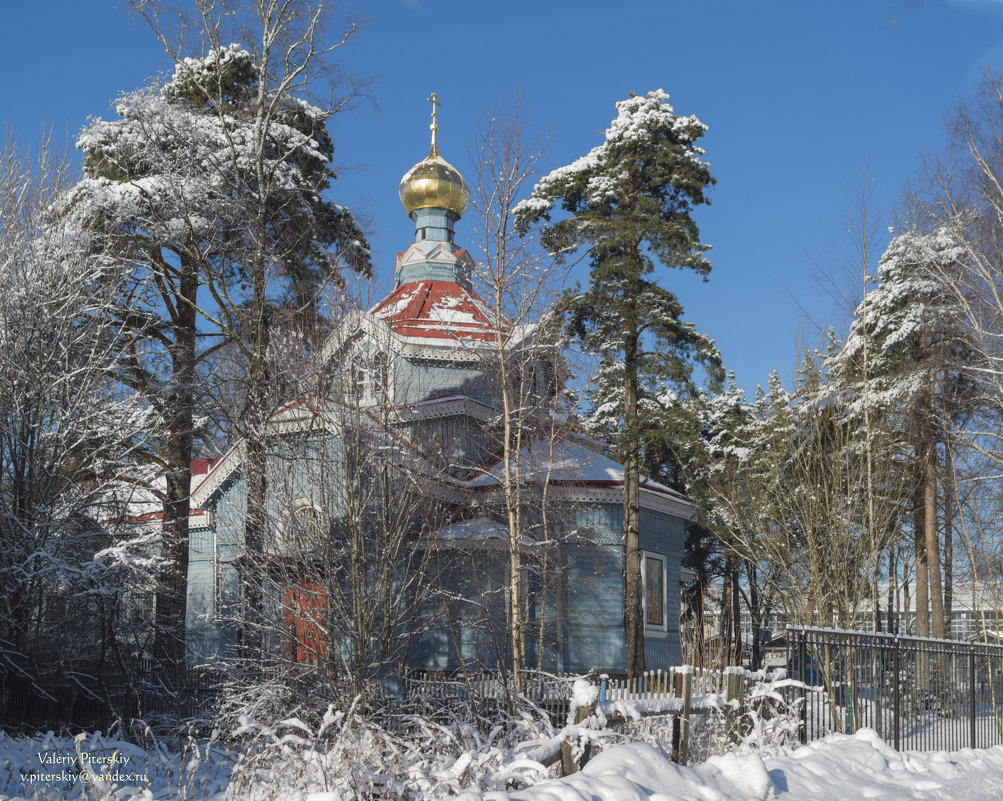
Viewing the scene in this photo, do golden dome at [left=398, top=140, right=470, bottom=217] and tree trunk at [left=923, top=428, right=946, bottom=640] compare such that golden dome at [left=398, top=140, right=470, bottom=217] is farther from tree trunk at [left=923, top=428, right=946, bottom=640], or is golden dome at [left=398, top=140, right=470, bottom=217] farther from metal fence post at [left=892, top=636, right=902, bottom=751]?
metal fence post at [left=892, top=636, right=902, bottom=751]

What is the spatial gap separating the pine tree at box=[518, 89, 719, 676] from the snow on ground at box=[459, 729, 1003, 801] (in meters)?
10.4

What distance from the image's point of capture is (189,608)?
22.9 meters

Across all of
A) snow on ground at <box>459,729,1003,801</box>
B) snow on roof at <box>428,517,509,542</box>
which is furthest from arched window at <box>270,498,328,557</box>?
snow on ground at <box>459,729,1003,801</box>

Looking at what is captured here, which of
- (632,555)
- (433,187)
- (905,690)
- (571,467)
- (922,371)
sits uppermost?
(433,187)

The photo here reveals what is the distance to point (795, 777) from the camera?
7.66m

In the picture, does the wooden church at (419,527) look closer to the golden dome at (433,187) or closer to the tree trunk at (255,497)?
the tree trunk at (255,497)

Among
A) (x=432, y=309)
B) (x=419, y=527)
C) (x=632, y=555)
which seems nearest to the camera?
(x=419, y=527)

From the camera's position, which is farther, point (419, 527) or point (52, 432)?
point (419, 527)

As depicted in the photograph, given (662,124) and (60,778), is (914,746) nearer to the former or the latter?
(60,778)

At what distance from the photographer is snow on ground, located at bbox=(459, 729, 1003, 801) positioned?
583cm

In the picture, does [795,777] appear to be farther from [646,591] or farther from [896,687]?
[646,591]

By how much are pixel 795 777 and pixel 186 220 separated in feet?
45.9

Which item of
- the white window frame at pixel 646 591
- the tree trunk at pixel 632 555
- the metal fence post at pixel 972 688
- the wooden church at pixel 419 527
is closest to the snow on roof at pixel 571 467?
the wooden church at pixel 419 527

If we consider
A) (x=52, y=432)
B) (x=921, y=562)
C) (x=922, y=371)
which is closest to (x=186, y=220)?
(x=52, y=432)
